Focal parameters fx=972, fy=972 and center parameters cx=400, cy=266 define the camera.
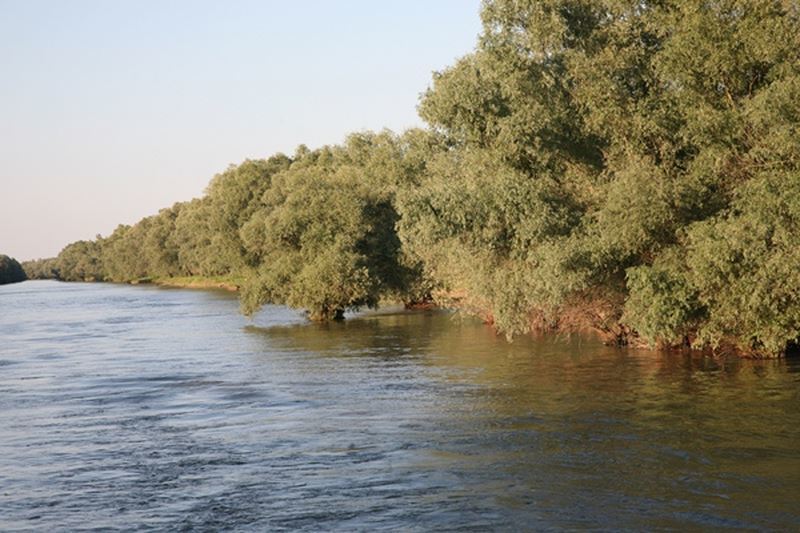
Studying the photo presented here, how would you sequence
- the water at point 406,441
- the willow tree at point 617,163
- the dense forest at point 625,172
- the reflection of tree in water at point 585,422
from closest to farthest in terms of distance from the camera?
the water at point 406,441 < the reflection of tree in water at point 585,422 < the dense forest at point 625,172 < the willow tree at point 617,163

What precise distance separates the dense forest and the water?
2.48 m

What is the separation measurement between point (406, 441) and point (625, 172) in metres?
16.4

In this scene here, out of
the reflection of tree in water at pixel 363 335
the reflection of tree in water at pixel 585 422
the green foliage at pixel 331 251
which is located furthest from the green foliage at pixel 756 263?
the green foliage at pixel 331 251

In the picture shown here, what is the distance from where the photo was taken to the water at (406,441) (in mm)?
18594

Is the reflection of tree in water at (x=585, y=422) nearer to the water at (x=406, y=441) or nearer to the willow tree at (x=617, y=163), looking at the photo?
the water at (x=406, y=441)

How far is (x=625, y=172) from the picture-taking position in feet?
120

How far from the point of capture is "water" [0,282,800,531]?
732 inches

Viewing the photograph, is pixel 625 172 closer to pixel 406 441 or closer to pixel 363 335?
pixel 406 441

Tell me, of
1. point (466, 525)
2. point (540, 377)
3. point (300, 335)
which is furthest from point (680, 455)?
point (300, 335)

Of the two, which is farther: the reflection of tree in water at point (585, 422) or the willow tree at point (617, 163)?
the willow tree at point (617, 163)

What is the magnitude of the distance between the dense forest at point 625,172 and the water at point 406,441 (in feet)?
8.13

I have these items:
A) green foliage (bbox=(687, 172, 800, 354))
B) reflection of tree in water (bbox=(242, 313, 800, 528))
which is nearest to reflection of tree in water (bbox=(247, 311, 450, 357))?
reflection of tree in water (bbox=(242, 313, 800, 528))

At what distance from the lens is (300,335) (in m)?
55.3

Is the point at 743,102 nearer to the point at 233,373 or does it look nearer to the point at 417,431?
the point at 417,431
